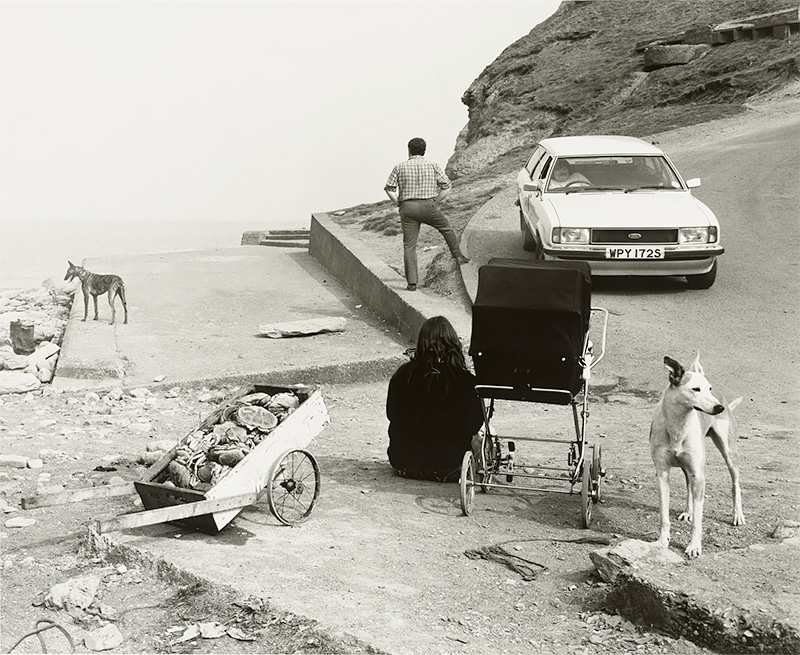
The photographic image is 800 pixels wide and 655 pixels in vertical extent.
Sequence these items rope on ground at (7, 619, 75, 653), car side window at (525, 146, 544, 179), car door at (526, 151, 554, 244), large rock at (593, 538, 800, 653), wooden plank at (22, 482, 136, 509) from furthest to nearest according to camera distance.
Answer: car side window at (525, 146, 544, 179) < car door at (526, 151, 554, 244) < wooden plank at (22, 482, 136, 509) < rope on ground at (7, 619, 75, 653) < large rock at (593, 538, 800, 653)

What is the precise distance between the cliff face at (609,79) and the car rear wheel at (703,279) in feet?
35.1

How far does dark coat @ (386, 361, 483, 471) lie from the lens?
7.96 m

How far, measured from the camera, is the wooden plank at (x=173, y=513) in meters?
6.22

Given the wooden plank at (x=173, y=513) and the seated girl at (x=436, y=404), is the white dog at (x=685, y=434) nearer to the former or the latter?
the seated girl at (x=436, y=404)

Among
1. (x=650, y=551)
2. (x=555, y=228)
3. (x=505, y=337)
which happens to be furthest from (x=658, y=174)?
(x=650, y=551)

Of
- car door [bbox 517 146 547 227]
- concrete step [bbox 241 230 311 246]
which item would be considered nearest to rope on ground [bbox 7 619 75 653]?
car door [bbox 517 146 547 227]

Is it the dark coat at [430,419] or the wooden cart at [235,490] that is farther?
the dark coat at [430,419]

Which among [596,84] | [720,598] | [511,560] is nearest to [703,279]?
[511,560]

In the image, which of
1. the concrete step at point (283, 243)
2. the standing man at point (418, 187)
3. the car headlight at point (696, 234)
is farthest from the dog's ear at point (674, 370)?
the concrete step at point (283, 243)

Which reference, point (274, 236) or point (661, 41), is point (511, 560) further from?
point (661, 41)

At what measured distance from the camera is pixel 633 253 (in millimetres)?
12875

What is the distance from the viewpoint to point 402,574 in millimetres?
6297

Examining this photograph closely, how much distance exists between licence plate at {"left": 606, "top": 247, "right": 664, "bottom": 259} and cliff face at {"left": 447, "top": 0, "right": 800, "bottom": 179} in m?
11.2

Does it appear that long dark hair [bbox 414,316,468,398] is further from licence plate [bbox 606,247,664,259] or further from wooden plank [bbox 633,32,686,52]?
wooden plank [bbox 633,32,686,52]
